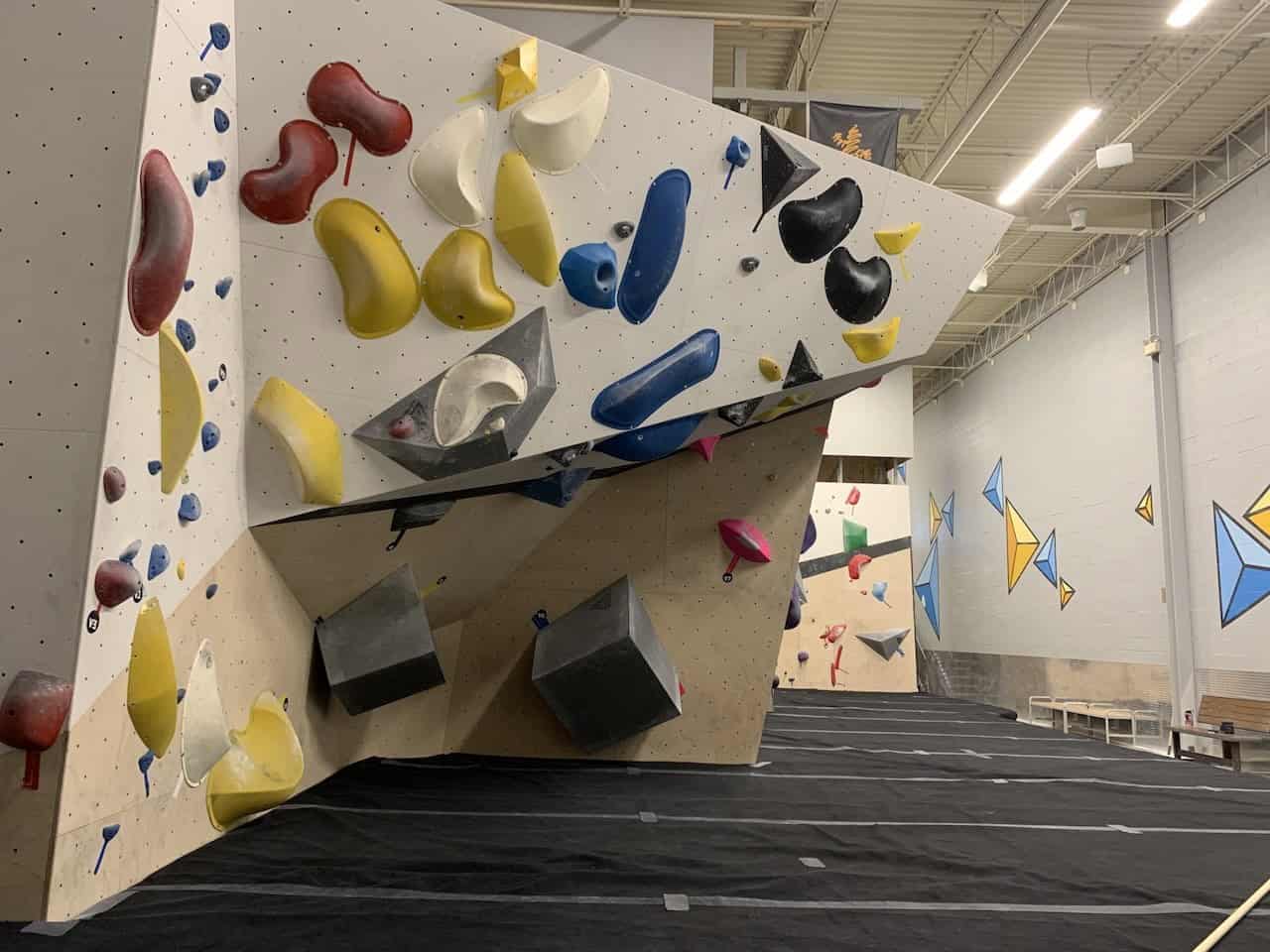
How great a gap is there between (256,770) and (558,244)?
2.16 metres

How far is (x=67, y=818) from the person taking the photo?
92.7 inches

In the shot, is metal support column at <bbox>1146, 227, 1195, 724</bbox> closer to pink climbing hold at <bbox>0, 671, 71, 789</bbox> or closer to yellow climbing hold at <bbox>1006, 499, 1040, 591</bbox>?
yellow climbing hold at <bbox>1006, 499, 1040, 591</bbox>

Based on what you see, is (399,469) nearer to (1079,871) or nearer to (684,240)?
(684,240)

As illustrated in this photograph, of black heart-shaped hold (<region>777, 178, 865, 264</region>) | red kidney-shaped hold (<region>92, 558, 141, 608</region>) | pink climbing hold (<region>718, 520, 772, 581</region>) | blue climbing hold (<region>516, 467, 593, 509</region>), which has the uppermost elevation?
black heart-shaped hold (<region>777, 178, 865, 264</region>)

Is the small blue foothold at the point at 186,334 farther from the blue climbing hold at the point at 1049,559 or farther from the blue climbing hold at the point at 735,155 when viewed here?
the blue climbing hold at the point at 1049,559

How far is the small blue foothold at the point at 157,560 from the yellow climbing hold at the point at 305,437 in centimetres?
63

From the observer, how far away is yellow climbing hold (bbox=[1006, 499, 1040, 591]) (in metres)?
13.6

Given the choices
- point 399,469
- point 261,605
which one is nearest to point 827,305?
point 399,469

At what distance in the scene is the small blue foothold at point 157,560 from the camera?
2.63 meters

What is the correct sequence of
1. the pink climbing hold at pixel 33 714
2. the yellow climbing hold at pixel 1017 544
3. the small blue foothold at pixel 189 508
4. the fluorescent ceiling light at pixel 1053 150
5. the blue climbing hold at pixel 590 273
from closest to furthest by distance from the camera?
the pink climbing hold at pixel 33 714
the small blue foothold at pixel 189 508
the blue climbing hold at pixel 590 273
the fluorescent ceiling light at pixel 1053 150
the yellow climbing hold at pixel 1017 544

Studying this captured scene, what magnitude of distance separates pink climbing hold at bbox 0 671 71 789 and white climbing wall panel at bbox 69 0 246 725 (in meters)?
0.05

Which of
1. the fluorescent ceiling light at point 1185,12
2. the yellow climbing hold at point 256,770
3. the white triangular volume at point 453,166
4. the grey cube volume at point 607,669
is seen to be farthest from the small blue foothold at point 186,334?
the fluorescent ceiling light at point 1185,12

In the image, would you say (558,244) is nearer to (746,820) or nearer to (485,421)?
(485,421)

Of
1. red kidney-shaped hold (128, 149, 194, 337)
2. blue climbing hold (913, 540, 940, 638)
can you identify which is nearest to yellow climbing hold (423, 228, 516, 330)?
red kidney-shaped hold (128, 149, 194, 337)
